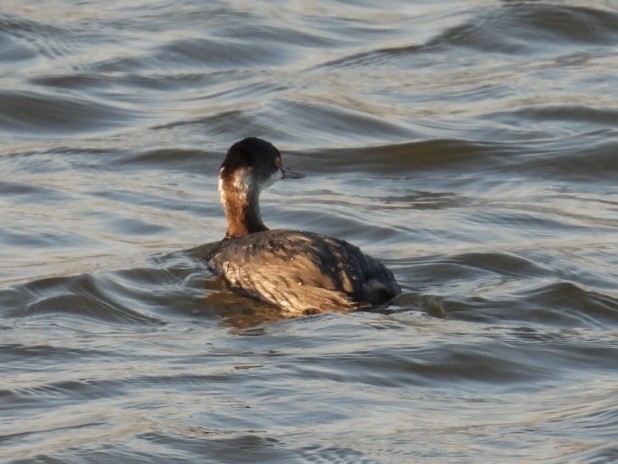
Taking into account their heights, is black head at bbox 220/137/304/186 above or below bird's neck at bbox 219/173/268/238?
above

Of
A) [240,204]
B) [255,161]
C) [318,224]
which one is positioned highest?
[255,161]

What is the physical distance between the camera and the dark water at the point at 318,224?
8273mm

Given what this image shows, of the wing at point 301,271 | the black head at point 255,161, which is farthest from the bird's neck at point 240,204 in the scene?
the wing at point 301,271

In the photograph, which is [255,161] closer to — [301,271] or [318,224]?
[318,224]

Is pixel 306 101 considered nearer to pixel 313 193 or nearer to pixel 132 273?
pixel 313 193

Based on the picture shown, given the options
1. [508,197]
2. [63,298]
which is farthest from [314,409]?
[508,197]

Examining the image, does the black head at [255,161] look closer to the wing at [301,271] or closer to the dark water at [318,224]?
the dark water at [318,224]

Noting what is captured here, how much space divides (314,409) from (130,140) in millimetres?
6674

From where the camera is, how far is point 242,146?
11.9 m

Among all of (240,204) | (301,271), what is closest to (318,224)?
(240,204)

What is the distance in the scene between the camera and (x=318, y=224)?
12.5m

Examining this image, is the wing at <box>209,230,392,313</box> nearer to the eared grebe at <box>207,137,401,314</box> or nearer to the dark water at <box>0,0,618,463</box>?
the eared grebe at <box>207,137,401,314</box>

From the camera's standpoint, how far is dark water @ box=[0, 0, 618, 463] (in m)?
8.27

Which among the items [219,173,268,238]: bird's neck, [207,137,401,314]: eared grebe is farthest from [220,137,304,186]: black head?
[207,137,401,314]: eared grebe
